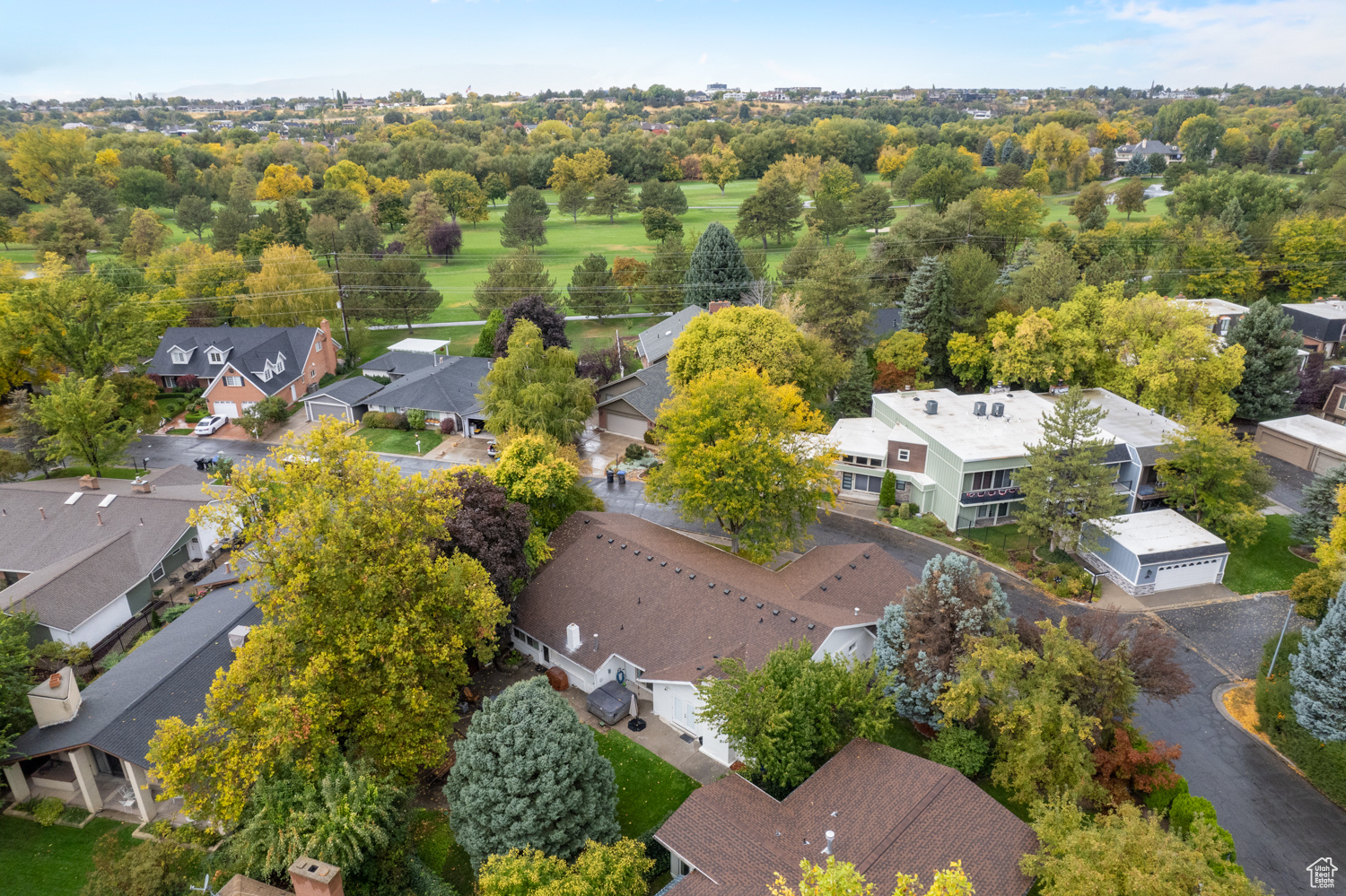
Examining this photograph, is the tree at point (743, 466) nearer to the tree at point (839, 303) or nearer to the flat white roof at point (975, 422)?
the flat white roof at point (975, 422)

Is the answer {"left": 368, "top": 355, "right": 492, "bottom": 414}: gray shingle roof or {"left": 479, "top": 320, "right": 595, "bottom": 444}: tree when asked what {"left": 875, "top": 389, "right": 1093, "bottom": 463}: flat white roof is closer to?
{"left": 479, "top": 320, "right": 595, "bottom": 444}: tree

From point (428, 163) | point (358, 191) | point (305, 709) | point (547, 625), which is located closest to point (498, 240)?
point (358, 191)

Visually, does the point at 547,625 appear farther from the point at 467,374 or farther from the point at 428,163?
the point at 428,163

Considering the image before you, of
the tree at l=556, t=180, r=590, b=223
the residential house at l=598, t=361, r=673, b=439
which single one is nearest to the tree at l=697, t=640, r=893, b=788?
the residential house at l=598, t=361, r=673, b=439

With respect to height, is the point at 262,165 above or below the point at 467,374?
above

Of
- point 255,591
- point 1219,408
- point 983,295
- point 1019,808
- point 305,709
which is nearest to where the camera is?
point 305,709

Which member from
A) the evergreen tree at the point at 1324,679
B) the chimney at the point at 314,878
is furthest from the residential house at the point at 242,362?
the evergreen tree at the point at 1324,679
